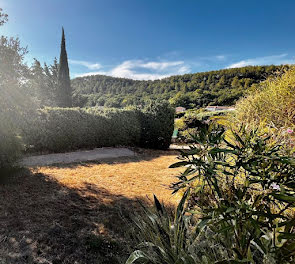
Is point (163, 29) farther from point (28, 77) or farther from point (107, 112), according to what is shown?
point (28, 77)

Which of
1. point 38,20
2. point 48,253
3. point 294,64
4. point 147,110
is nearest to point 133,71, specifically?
point 147,110

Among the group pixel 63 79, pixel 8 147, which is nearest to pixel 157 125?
pixel 8 147

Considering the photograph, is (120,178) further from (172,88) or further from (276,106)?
(172,88)

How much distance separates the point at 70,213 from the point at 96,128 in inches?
243

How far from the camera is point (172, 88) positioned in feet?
136

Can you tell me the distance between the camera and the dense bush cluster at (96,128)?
692 centimetres

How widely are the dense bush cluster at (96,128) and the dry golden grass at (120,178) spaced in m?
2.41

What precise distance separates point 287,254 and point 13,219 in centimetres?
300

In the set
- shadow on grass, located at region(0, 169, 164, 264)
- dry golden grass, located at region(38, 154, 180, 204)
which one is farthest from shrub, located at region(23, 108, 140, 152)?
shadow on grass, located at region(0, 169, 164, 264)

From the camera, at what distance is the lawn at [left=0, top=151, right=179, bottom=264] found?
1863mm

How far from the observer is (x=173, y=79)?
45469 mm

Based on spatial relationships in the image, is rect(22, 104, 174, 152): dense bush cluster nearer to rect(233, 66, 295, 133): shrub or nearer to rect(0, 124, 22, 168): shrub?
rect(0, 124, 22, 168): shrub

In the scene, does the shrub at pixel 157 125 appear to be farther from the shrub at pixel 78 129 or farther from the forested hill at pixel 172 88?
the forested hill at pixel 172 88

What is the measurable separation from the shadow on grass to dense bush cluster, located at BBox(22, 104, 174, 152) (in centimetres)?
359
